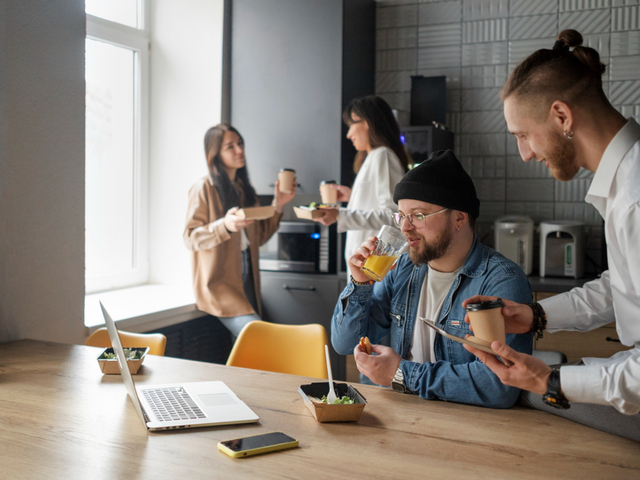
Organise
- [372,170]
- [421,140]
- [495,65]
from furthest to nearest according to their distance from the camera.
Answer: [495,65]
[421,140]
[372,170]

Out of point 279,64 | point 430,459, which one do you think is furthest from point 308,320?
point 430,459

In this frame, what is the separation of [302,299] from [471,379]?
2270 mm

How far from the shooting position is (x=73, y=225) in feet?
8.18

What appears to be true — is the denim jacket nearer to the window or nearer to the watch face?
the watch face

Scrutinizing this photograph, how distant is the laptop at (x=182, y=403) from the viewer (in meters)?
1.37

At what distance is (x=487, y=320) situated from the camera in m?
1.29

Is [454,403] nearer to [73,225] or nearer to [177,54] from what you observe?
[73,225]

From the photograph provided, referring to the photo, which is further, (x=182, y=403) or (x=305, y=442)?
(x=182, y=403)

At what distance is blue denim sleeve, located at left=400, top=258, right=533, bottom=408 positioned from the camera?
5.01 ft

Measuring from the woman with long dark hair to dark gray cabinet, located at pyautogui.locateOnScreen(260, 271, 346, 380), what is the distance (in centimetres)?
57

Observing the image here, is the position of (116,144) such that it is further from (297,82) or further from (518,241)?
(518,241)

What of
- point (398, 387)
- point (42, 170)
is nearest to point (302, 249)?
point (42, 170)

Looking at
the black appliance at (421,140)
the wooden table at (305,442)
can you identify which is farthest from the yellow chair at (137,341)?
the black appliance at (421,140)

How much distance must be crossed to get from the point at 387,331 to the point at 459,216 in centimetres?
49
